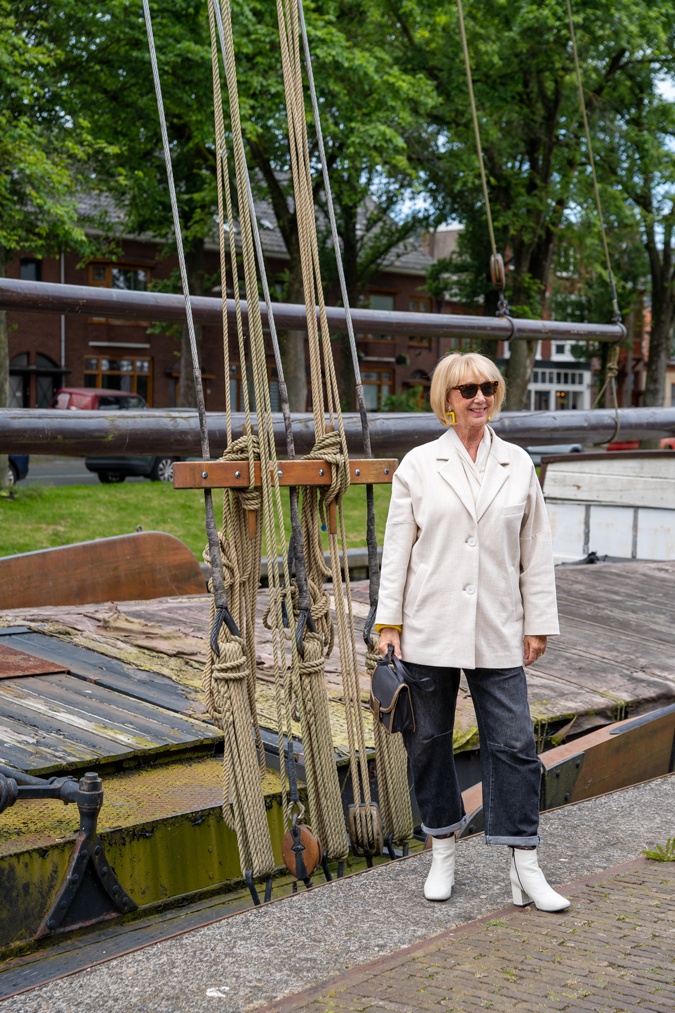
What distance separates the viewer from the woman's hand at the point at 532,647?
3.28 meters

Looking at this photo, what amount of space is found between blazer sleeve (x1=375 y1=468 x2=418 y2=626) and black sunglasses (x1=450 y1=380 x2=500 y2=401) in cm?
28

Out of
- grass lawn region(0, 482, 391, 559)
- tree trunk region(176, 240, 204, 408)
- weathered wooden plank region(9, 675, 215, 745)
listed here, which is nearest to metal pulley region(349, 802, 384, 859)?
weathered wooden plank region(9, 675, 215, 745)

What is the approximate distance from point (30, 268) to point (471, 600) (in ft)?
110

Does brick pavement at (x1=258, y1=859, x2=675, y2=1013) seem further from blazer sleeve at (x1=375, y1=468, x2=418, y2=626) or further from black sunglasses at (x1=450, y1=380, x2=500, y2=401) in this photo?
black sunglasses at (x1=450, y1=380, x2=500, y2=401)

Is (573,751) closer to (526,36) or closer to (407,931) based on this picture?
(407,931)

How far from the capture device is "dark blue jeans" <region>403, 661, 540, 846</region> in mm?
3275

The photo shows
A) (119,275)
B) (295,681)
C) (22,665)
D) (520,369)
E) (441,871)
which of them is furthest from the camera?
(119,275)

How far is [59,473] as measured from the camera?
1072 inches

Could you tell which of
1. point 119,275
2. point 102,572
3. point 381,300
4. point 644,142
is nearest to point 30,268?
point 119,275

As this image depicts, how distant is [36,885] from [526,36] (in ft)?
77.2

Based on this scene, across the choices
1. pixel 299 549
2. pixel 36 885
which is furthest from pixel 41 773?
pixel 299 549

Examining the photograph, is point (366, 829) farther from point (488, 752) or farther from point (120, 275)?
point (120, 275)

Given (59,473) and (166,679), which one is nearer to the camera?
(166,679)

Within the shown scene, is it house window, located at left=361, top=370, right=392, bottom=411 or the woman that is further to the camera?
house window, located at left=361, top=370, right=392, bottom=411
